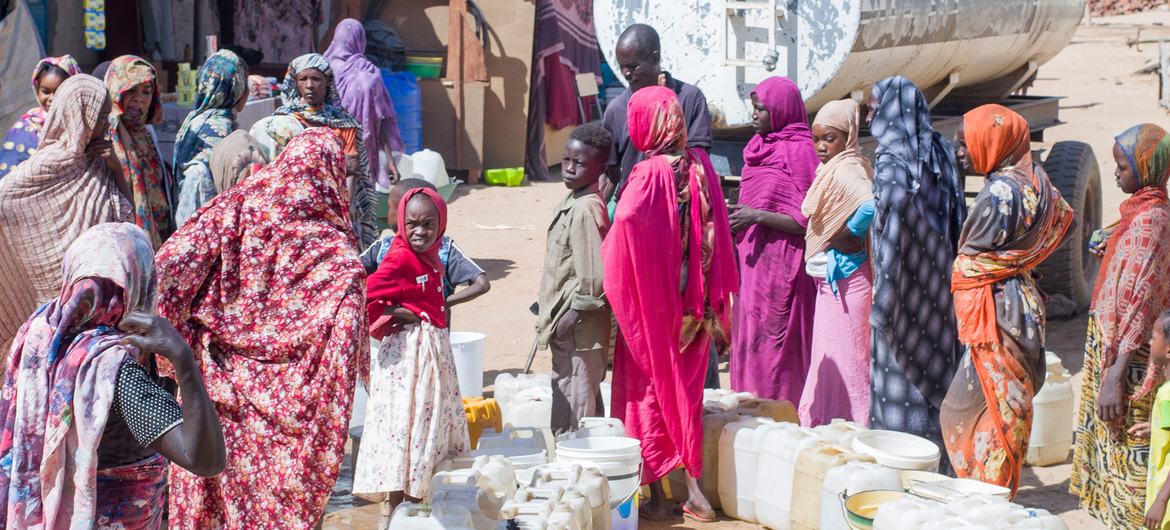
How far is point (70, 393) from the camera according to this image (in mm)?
2779

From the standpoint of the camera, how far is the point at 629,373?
5.21 m

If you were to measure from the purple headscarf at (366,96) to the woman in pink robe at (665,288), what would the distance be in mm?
5743

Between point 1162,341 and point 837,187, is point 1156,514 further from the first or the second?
point 837,187

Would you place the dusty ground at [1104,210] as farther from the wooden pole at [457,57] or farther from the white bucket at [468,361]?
the white bucket at [468,361]

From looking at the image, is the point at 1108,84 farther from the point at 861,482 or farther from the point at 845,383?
the point at 861,482

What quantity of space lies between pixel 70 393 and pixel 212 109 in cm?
359

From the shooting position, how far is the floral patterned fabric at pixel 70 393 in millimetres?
2768

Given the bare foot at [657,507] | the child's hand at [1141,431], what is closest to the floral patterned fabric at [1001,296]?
the child's hand at [1141,431]

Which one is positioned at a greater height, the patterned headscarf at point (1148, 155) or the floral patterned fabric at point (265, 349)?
the patterned headscarf at point (1148, 155)

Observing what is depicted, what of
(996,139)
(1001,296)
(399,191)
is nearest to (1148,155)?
(996,139)

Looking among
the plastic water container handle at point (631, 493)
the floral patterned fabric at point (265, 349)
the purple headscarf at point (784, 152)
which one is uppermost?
the purple headscarf at point (784, 152)

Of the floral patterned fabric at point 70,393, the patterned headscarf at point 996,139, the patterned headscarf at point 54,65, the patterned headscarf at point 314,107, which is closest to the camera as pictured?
the floral patterned fabric at point 70,393

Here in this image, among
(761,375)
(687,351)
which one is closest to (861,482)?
(687,351)

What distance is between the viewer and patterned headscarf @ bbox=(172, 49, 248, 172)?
6000 millimetres
